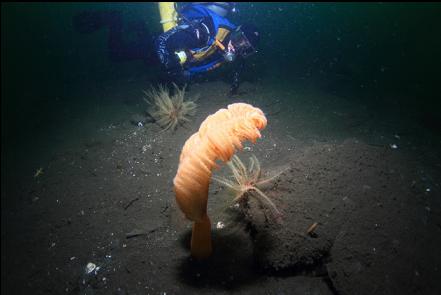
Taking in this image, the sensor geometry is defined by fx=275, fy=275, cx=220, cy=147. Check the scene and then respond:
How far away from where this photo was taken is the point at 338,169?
332cm

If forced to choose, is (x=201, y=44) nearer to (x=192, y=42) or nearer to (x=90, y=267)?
(x=192, y=42)

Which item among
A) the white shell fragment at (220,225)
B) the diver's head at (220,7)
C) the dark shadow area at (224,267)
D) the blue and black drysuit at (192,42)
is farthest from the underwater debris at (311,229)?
the diver's head at (220,7)

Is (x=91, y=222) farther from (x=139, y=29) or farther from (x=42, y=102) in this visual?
(x=42, y=102)

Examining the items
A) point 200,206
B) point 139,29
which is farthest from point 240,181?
point 139,29

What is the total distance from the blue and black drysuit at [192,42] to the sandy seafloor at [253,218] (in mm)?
1236

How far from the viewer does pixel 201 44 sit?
6.50 m

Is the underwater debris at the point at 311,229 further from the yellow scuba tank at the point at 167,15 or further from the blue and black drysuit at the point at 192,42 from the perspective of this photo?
the yellow scuba tank at the point at 167,15

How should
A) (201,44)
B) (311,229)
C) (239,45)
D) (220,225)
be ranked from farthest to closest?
(201,44) < (239,45) < (220,225) < (311,229)

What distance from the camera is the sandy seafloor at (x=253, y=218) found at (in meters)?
2.72

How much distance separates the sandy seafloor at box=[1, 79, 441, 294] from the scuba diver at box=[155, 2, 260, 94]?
4.22 ft

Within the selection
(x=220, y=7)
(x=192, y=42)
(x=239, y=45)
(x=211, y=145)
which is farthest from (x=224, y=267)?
(x=220, y=7)

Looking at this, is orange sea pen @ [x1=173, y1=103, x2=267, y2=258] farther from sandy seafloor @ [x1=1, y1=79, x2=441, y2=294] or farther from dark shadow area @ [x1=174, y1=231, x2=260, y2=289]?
sandy seafloor @ [x1=1, y1=79, x2=441, y2=294]

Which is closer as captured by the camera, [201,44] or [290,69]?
[201,44]

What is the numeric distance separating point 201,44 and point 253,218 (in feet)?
15.8
